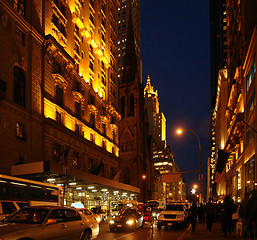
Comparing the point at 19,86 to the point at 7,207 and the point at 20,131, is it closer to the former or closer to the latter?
the point at 20,131

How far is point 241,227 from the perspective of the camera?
15609 mm

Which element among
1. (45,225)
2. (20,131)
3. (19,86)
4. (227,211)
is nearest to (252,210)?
(227,211)

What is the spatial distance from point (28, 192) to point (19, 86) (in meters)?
14.3

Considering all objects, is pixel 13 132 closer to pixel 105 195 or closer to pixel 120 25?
pixel 105 195

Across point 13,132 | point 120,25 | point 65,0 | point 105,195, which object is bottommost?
point 105,195

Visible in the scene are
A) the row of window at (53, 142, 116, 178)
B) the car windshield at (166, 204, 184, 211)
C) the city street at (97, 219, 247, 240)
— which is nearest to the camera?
the city street at (97, 219, 247, 240)

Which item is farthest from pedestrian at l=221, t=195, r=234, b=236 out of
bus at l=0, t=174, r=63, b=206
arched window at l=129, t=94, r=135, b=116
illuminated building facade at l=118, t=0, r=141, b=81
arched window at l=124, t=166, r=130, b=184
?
illuminated building facade at l=118, t=0, r=141, b=81

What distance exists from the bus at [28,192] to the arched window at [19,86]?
10989 millimetres

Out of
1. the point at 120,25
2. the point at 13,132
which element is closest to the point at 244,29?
the point at 13,132

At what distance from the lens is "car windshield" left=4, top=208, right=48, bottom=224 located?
35.1 feet

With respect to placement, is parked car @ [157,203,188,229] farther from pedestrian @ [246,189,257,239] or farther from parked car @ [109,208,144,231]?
pedestrian @ [246,189,257,239]

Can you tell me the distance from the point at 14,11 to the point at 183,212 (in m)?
22.7

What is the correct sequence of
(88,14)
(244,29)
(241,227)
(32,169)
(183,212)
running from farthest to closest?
(88,14), (244,29), (32,169), (183,212), (241,227)

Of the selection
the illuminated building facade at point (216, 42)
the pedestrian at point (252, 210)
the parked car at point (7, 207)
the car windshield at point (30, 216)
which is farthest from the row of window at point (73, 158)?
the illuminated building facade at point (216, 42)
